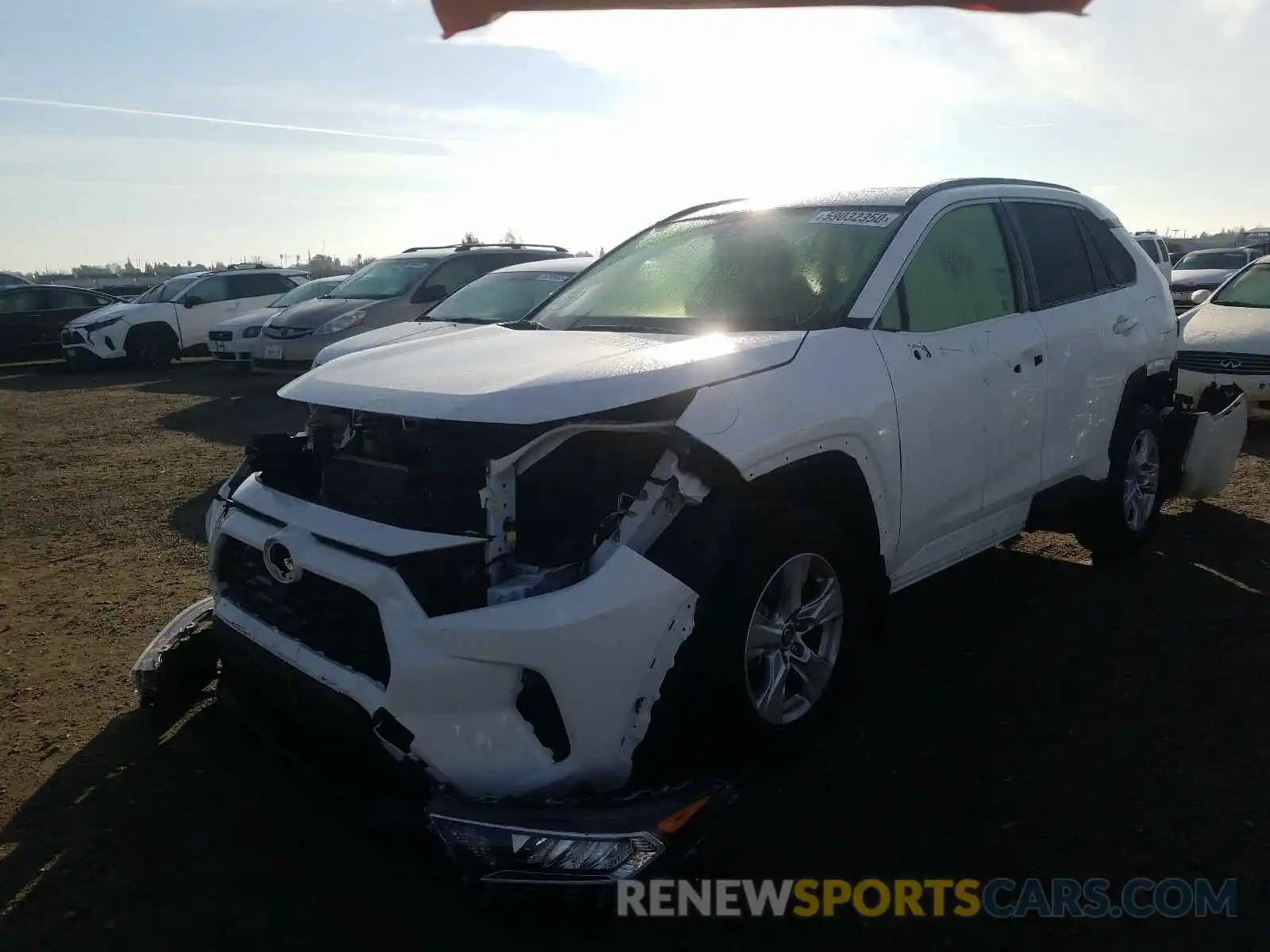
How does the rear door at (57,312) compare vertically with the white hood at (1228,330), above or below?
above

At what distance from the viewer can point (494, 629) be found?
243 centimetres

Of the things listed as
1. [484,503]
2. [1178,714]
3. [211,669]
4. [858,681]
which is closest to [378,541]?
[484,503]

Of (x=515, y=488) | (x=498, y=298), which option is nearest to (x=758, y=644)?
(x=515, y=488)

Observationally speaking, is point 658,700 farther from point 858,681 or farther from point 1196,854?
point 1196,854

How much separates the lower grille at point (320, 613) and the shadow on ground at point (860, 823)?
0.49 meters

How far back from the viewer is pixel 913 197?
3967mm

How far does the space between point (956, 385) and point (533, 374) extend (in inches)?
66.5

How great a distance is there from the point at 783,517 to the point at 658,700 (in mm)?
705

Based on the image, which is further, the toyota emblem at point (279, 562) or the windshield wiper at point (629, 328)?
the windshield wiper at point (629, 328)

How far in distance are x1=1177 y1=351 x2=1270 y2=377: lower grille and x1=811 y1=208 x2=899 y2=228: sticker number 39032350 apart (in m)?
5.61

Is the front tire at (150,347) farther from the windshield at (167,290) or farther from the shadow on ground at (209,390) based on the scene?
the windshield at (167,290)

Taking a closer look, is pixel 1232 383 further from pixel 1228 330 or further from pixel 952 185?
pixel 952 185

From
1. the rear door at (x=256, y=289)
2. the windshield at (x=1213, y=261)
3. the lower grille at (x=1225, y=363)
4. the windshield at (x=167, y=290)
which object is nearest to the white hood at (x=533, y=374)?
the lower grille at (x=1225, y=363)

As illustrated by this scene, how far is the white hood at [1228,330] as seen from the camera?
337 inches
